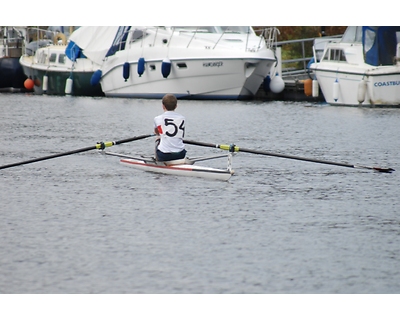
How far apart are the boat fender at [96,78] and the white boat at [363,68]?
11450 millimetres

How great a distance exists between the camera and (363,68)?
30.4m

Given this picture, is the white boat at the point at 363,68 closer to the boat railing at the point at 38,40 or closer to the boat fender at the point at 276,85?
the boat fender at the point at 276,85

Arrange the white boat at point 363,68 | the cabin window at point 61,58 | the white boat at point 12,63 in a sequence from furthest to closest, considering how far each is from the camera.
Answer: the white boat at point 12,63 < the cabin window at point 61,58 < the white boat at point 363,68

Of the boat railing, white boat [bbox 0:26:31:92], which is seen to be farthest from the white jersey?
white boat [bbox 0:26:31:92]

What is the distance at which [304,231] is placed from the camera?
1070 centimetres

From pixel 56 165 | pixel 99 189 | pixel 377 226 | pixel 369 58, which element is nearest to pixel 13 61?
pixel 369 58

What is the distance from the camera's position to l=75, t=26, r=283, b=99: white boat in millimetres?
34875

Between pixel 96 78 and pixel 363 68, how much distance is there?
1464cm

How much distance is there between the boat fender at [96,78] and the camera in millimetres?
40938

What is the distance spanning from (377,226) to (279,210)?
1.54 metres

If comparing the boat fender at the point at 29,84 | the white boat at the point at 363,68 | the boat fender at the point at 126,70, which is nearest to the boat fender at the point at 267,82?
the white boat at the point at 363,68

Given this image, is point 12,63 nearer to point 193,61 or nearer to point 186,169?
point 193,61

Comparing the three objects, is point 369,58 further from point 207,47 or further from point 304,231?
point 304,231

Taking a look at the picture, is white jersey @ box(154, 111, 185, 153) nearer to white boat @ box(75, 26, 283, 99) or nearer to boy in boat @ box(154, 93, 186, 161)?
boy in boat @ box(154, 93, 186, 161)
